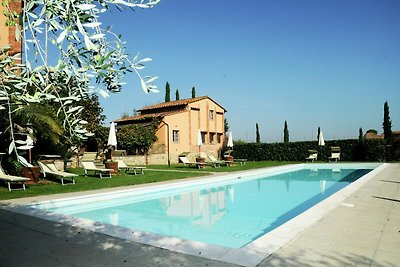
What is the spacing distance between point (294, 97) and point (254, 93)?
4507 millimetres

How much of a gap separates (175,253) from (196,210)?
565 cm

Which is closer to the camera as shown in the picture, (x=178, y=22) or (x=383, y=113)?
(x=178, y=22)

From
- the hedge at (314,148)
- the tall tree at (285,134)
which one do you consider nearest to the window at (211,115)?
the hedge at (314,148)

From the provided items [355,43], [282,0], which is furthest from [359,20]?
[282,0]

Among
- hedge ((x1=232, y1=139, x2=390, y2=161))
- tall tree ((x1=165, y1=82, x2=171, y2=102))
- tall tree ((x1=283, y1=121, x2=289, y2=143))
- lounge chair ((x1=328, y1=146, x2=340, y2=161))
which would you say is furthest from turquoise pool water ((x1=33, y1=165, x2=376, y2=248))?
tall tree ((x1=165, y1=82, x2=171, y2=102))

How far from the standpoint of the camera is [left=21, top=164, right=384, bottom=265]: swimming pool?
668 cm

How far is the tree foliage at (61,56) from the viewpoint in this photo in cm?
218

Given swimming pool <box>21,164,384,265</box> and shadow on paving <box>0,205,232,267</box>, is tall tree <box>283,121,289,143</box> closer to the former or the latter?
swimming pool <box>21,164,384,265</box>

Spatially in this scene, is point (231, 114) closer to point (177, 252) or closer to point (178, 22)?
point (178, 22)

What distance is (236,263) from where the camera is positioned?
3.70m

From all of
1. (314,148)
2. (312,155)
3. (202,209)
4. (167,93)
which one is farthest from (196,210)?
(167,93)

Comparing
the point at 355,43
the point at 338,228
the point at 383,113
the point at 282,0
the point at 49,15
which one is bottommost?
the point at 338,228

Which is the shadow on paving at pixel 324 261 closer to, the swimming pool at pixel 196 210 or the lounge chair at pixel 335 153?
the swimming pool at pixel 196 210

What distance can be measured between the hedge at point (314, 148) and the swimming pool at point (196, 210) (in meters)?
15.2
